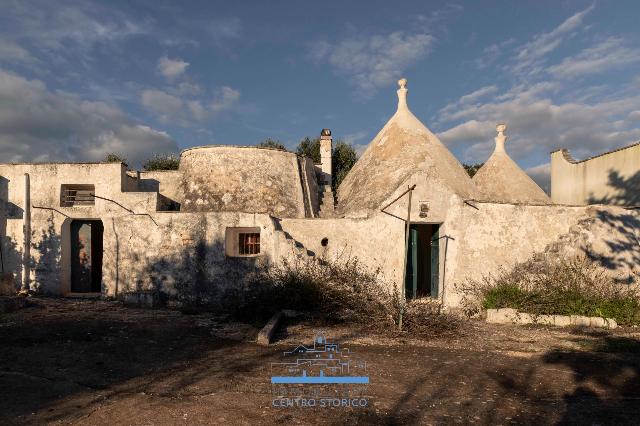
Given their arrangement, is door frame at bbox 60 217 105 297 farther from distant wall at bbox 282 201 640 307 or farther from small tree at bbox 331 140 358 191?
small tree at bbox 331 140 358 191

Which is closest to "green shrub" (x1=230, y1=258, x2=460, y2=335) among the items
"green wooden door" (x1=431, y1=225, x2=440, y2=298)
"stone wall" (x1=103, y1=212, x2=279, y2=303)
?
"stone wall" (x1=103, y1=212, x2=279, y2=303)

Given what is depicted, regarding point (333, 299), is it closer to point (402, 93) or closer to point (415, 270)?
point (415, 270)

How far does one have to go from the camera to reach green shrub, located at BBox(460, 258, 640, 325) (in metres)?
10.1

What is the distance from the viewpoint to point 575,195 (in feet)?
59.1

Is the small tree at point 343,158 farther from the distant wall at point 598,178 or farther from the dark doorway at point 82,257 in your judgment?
the dark doorway at point 82,257

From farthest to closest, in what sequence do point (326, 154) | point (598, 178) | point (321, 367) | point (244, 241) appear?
point (326, 154)
point (598, 178)
point (244, 241)
point (321, 367)

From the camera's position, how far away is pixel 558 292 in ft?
34.2

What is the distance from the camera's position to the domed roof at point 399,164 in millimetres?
13625

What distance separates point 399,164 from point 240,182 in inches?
215

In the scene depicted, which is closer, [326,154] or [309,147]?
[326,154]

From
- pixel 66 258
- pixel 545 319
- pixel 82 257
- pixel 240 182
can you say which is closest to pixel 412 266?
pixel 545 319

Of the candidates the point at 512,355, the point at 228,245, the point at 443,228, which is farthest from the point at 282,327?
the point at 443,228

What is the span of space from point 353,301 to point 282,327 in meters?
1.71

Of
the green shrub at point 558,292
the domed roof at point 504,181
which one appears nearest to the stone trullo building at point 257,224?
the green shrub at point 558,292
